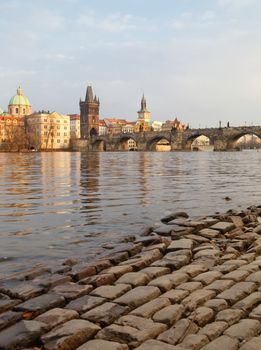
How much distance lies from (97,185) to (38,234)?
32.2ft

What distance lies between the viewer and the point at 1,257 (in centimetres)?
651

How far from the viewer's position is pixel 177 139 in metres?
120

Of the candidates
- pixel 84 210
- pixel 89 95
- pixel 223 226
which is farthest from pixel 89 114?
pixel 223 226

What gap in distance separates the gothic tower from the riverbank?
169557mm

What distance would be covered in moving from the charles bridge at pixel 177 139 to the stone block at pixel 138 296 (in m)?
100.0

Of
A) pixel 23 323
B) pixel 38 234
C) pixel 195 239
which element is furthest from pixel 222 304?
pixel 38 234

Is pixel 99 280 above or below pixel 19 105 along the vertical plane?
below

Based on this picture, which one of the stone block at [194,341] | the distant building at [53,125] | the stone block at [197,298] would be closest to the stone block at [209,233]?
the stone block at [197,298]

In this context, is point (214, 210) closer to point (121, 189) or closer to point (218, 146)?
point (121, 189)

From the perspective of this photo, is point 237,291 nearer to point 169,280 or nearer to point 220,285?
point 220,285

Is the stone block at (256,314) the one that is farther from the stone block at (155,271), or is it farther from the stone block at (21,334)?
the stone block at (21,334)

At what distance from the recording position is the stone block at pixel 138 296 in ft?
13.6

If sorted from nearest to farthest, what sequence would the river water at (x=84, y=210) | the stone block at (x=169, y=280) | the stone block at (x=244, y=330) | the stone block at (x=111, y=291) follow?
the stone block at (x=244, y=330)
the stone block at (x=111, y=291)
the stone block at (x=169, y=280)
the river water at (x=84, y=210)

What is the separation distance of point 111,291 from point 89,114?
6886 inches
